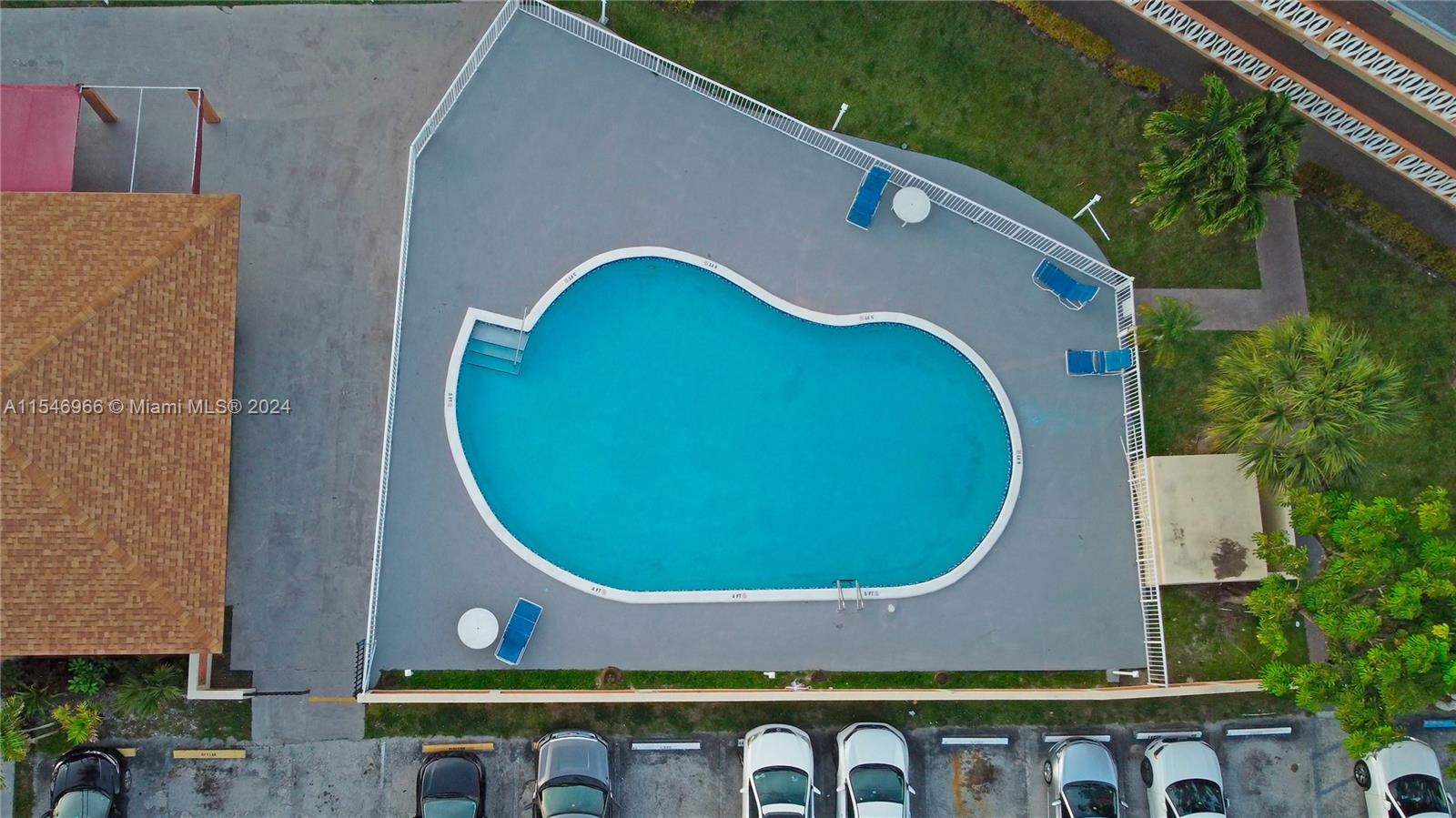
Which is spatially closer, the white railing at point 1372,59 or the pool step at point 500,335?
the white railing at point 1372,59

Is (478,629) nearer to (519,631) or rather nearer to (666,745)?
(519,631)

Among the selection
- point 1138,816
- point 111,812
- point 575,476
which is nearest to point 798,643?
point 575,476

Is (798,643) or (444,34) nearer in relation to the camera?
(798,643)

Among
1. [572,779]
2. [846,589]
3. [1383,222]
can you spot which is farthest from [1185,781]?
[1383,222]

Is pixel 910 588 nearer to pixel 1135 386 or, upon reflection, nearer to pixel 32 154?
pixel 1135 386

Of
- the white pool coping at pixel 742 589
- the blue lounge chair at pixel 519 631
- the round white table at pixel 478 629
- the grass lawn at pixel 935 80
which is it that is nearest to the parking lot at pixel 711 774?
the blue lounge chair at pixel 519 631

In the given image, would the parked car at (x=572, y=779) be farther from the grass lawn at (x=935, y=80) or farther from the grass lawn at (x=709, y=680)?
the grass lawn at (x=935, y=80)

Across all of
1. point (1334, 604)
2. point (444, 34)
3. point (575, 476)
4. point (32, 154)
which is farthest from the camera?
point (444, 34)
